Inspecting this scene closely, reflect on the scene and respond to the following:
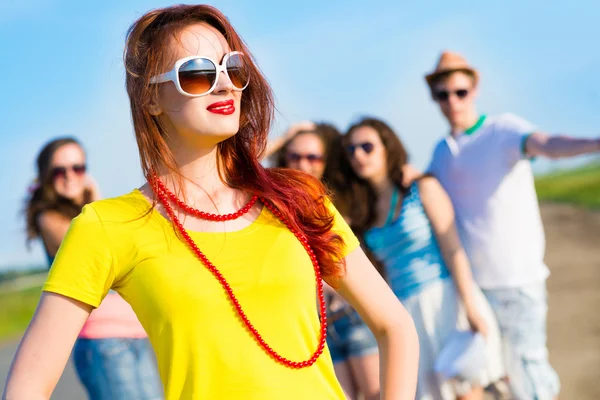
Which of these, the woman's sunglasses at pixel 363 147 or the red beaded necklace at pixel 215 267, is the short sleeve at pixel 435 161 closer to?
the woman's sunglasses at pixel 363 147

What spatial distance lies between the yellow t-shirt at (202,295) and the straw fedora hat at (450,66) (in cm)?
358

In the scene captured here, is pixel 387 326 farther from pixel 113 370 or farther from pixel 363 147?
pixel 363 147

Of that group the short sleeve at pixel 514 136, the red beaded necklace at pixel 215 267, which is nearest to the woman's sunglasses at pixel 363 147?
the short sleeve at pixel 514 136

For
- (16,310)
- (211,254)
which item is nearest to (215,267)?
(211,254)

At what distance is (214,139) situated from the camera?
6.71 ft

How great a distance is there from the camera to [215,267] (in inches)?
76.4

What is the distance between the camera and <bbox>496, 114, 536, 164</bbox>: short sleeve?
481 cm

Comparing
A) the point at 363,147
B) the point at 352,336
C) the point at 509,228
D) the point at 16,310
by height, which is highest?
the point at 363,147

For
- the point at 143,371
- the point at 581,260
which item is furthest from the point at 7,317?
the point at 143,371

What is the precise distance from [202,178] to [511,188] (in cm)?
308

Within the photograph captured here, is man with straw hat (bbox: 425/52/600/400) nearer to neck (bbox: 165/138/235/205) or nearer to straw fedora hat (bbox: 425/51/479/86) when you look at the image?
straw fedora hat (bbox: 425/51/479/86)

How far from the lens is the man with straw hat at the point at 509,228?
474 centimetres

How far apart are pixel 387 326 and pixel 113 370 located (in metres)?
2.83

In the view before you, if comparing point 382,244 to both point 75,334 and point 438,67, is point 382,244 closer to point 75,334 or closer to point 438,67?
point 438,67
